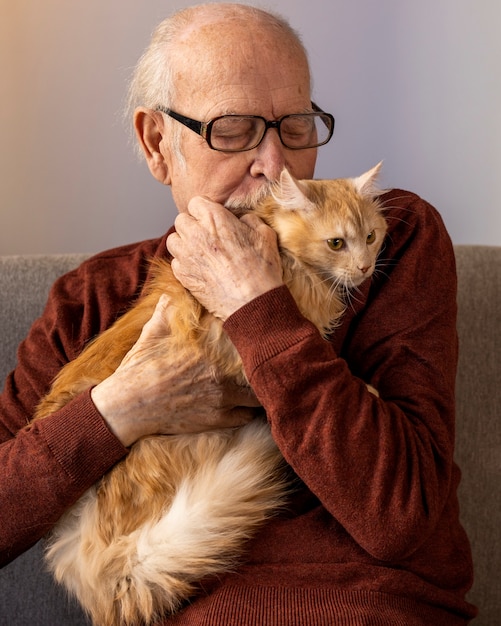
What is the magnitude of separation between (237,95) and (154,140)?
0.29 meters

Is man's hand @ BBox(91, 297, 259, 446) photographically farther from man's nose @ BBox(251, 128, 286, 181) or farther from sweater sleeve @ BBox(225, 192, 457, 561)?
man's nose @ BBox(251, 128, 286, 181)

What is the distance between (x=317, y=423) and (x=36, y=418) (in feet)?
2.01

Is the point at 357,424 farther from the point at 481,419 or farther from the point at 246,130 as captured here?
the point at 481,419

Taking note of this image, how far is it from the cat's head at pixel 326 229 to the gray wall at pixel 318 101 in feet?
3.84

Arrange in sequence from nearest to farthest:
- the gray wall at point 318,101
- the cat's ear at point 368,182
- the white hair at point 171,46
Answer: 1. the cat's ear at point 368,182
2. the white hair at point 171,46
3. the gray wall at point 318,101

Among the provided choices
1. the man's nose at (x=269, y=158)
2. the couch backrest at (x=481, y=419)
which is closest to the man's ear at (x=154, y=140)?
the man's nose at (x=269, y=158)

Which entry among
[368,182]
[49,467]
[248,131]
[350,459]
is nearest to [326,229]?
[368,182]

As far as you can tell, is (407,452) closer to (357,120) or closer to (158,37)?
(158,37)

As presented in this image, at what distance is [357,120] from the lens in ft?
8.15

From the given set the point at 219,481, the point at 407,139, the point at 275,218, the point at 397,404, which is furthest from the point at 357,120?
the point at 219,481

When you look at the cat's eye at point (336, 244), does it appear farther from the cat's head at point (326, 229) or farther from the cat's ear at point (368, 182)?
the cat's ear at point (368, 182)

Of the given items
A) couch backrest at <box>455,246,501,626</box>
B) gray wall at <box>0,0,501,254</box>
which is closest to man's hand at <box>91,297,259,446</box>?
couch backrest at <box>455,246,501,626</box>

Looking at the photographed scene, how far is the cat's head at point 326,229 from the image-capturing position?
133 centimetres

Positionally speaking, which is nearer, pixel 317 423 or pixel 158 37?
pixel 317 423
